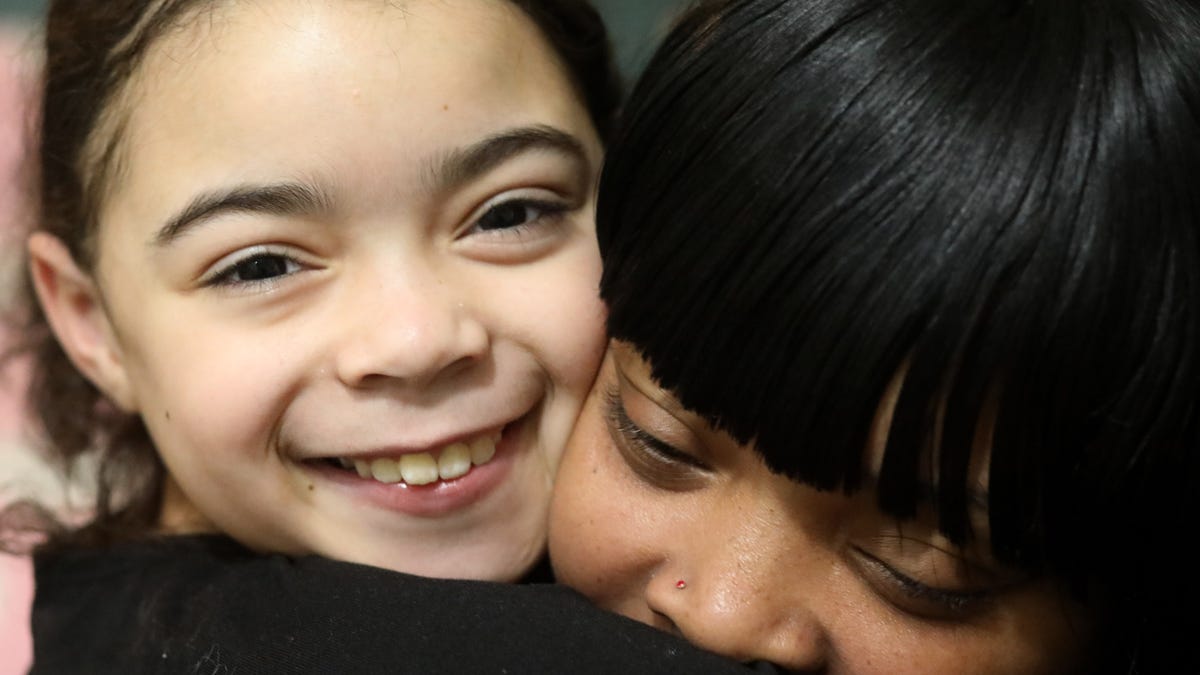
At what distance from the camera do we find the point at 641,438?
955 mm

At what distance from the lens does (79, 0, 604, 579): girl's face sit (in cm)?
100

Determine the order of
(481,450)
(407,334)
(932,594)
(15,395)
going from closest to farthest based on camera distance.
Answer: (932,594)
(407,334)
(481,450)
(15,395)

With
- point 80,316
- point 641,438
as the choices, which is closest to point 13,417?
point 80,316

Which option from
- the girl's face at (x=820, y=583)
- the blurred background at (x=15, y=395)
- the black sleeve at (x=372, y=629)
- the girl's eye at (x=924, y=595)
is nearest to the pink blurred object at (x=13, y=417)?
the blurred background at (x=15, y=395)

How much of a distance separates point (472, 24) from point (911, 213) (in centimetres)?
43

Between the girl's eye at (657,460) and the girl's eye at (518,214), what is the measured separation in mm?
194

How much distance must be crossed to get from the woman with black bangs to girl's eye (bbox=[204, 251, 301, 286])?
232 mm

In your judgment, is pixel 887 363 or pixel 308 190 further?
pixel 308 190

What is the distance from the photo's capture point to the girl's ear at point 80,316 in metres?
1.21

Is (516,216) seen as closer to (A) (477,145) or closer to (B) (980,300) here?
(A) (477,145)

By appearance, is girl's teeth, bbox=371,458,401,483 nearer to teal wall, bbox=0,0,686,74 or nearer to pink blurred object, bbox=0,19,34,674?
pink blurred object, bbox=0,19,34,674

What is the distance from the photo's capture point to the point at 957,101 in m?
0.79

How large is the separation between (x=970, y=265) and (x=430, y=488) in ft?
1.60

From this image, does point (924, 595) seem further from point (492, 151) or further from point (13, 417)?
point (13, 417)
